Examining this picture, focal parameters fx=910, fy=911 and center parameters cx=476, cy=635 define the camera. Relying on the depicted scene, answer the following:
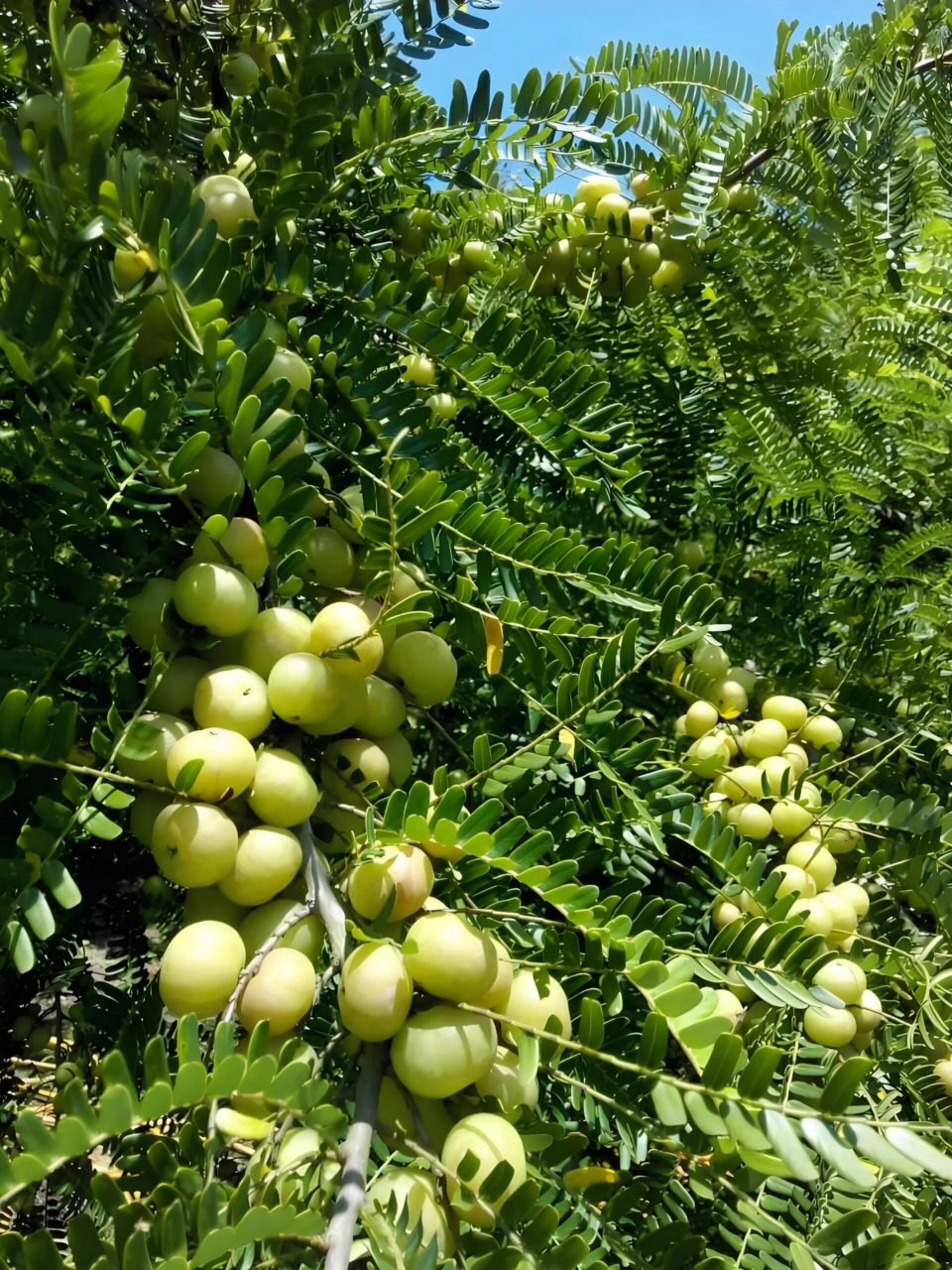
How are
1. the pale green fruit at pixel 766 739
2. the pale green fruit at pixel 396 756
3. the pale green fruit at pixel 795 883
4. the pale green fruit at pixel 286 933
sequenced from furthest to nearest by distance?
1. the pale green fruit at pixel 766 739
2. the pale green fruit at pixel 795 883
3. the pale green fruit at pixel 396 756
4. the pale green fruit at pixel 286 933

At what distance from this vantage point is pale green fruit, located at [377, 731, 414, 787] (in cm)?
56

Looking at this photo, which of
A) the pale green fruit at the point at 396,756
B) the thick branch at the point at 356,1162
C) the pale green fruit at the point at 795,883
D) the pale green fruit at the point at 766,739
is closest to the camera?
the thick branch at the point at 356,1162

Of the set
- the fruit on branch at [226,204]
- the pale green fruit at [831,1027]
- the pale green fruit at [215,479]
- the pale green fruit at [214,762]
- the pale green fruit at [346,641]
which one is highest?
the fruit on branch at [226,204]

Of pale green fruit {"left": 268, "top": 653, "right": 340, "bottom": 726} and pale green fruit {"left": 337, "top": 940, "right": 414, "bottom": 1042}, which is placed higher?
pale green fruit {"left": 268, "top": 653, "right": 340, "bottom": 726}

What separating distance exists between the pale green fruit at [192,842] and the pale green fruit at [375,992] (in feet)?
0.26

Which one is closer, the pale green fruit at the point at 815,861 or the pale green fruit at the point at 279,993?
the pale green fruit at the point at 279,993

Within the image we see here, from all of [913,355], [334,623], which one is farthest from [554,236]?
[334,623]

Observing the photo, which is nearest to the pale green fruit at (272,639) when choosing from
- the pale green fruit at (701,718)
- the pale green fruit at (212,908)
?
the pale green fruit at (212,908)

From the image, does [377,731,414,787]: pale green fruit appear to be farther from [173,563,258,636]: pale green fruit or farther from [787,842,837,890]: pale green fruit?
[787,842,837,890]: pale green fruit

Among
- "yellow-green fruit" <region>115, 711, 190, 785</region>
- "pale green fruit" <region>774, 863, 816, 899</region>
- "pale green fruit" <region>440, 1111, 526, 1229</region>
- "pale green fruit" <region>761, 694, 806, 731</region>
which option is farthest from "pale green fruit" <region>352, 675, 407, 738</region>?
"pale green fruit" <region>761, 694, 806, 731</region>

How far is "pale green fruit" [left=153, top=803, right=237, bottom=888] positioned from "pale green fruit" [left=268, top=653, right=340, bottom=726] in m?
0.07

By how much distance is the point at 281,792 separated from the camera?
0.45 metres

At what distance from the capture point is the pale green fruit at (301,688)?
46 cm

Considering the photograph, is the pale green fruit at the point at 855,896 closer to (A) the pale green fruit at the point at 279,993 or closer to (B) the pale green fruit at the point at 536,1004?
(B) the pale green fruit at the point at 536,1004
